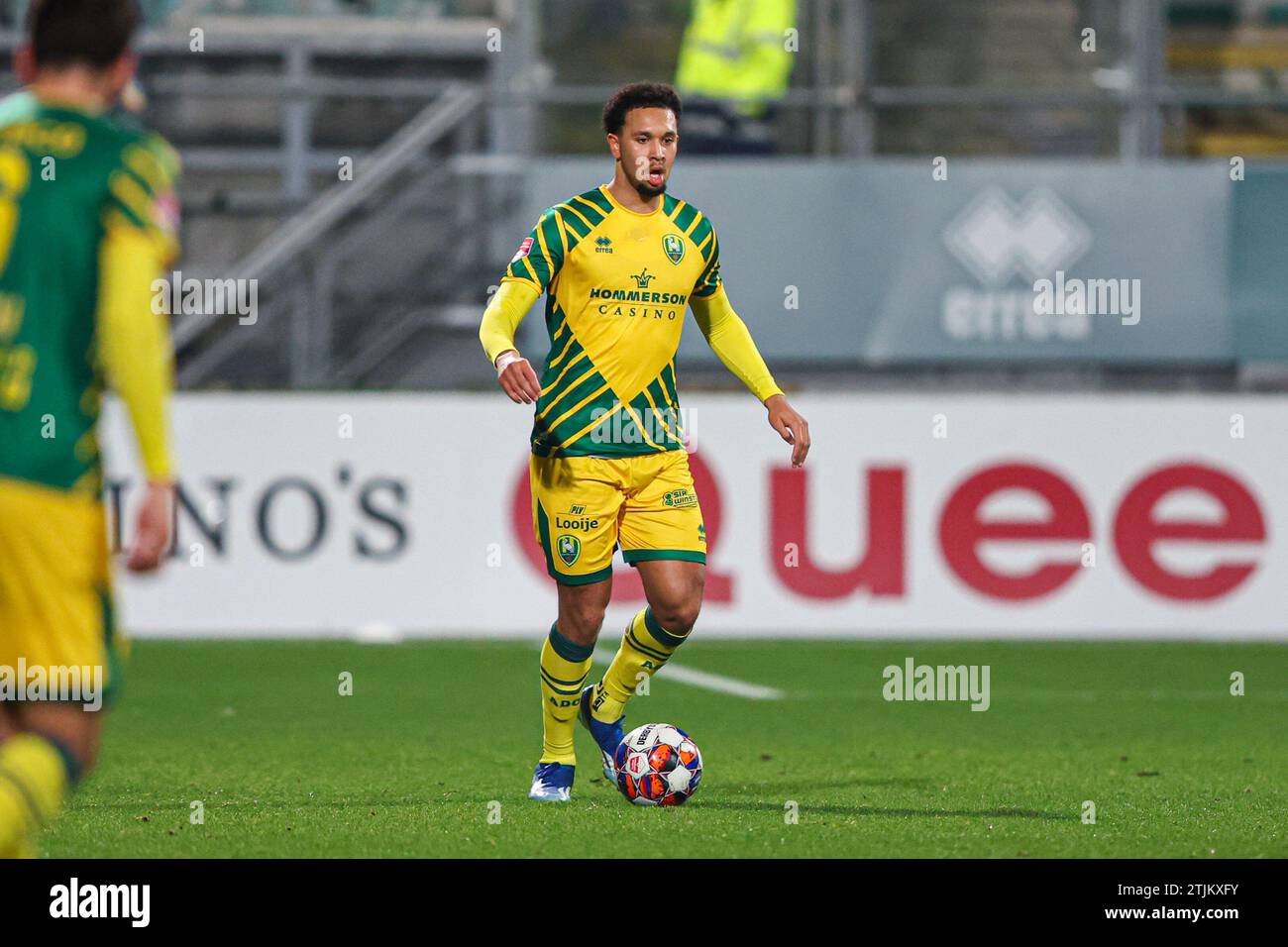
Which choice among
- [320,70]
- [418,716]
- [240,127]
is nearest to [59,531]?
[418,716]

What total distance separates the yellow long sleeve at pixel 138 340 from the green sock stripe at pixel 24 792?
1.90ft

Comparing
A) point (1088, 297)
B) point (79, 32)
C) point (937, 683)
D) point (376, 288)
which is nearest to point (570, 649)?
point (79, 32)

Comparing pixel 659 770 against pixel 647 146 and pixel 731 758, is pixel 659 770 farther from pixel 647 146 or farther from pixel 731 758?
pixel 647 146

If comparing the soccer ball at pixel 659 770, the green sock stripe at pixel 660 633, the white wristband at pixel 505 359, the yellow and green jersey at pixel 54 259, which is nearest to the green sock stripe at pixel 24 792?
the yellow and green jersey at pixel 54 259

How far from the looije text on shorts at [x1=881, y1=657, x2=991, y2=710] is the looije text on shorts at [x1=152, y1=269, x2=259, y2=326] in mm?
4856

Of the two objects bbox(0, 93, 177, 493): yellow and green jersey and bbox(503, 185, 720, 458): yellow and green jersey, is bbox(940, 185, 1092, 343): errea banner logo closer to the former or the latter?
bbox(503, 185, 720, 458): yellow and green jersey

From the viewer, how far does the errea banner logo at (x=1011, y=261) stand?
13031 millimetres

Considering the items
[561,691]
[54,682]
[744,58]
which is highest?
[744,58]

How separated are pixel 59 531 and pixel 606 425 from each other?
3.04m

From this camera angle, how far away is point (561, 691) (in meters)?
6.89

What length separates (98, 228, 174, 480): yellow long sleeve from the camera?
3824 mm
